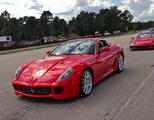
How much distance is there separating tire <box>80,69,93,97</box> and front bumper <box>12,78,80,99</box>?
0.69ft

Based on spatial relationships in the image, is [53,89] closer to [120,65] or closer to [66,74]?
[66,74]

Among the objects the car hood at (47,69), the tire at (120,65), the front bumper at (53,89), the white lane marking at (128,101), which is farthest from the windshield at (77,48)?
the tire at (120,65)

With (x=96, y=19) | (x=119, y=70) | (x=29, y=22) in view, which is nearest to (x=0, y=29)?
(x=29, y=22)

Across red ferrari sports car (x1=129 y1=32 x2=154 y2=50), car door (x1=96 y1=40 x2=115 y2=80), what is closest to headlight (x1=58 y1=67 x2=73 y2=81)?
car door (x1=96 y1=40 x2=115 y2=80)

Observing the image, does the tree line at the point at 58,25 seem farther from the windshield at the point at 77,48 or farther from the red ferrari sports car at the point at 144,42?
the windshield at the point at 77,48

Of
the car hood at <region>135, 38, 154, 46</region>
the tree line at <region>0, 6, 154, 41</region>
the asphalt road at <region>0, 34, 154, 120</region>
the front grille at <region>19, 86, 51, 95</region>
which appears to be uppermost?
the tree line at <region>0, 6, 154, 41</region>

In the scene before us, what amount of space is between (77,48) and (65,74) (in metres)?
1.58

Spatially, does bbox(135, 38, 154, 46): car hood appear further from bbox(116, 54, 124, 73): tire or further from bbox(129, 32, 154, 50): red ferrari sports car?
bbox(116, 54, 124, 73): tire

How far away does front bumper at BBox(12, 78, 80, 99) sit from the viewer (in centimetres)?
396

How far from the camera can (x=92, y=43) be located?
567 centimetres

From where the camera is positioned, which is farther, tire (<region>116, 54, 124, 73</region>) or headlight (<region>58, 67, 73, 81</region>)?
tire (<region>116, 54, 124, 73</region>)

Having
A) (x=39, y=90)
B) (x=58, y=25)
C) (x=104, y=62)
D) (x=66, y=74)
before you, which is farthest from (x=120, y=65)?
(x=58, y=25)

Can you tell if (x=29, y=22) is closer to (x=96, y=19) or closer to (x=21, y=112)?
(x=96, y=19)

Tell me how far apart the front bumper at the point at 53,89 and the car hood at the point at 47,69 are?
116mm
